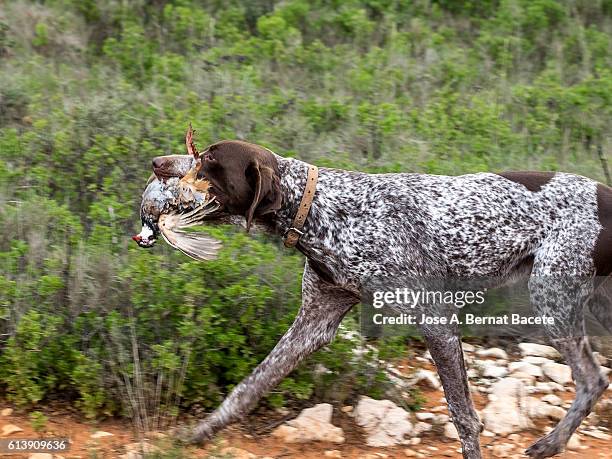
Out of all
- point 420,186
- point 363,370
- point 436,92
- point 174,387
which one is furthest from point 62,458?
point 436,92

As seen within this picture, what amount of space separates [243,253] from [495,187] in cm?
154

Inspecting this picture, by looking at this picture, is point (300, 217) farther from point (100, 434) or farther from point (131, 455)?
point (100, 434)

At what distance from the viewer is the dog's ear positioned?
487cm

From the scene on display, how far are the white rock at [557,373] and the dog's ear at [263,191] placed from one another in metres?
2.12

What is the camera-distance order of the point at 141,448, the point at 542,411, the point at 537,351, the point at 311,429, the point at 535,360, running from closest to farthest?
the point at 141,448, the point at 311,429, the point at 542,411, the point at 535,360, the point at 537,351

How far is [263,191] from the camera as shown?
192 inches

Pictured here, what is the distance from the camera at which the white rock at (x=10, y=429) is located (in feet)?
16.9

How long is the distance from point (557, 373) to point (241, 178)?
2370 millimetres

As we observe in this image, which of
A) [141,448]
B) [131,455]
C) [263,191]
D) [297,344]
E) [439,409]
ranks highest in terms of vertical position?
[263,191]

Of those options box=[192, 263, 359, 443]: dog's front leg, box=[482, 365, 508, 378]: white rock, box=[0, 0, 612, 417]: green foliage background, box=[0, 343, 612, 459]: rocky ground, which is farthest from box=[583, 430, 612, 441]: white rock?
box=[192, 263, 359, 443]: dog's front leg

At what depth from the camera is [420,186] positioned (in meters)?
5.17

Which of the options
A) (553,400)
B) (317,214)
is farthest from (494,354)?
(317,214)

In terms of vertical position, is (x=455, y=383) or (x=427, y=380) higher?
(x=455, y=383)

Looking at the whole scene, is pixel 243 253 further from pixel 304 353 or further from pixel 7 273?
pixel 7 273
